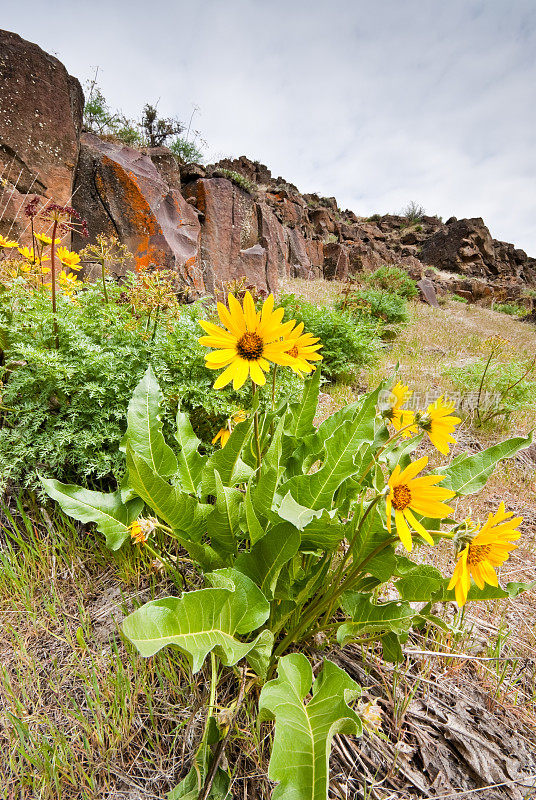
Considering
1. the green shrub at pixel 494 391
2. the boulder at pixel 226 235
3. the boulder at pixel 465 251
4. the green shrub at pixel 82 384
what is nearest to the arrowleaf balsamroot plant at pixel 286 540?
the green shrub at pixel 82 384

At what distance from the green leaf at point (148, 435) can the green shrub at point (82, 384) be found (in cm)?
34

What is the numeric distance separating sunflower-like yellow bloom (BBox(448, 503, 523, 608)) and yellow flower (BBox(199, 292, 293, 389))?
510 millimetres

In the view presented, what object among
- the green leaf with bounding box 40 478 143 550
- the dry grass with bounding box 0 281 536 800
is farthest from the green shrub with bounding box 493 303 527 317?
the green leaf with bounding box 40 478 143 550

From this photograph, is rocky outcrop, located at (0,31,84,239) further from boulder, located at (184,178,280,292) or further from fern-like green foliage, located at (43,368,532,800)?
fern-like green foliage, located at (43,368,532,800)

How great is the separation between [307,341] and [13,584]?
3.95 feet

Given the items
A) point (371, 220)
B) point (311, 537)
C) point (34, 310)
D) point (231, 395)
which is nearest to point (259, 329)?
point (311, 537)

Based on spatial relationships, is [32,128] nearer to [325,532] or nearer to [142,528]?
[142,528]

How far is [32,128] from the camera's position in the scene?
3529mm

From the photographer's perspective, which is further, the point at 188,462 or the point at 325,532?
the point at 188,462

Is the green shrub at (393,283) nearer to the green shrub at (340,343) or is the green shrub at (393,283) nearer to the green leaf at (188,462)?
the green shrub at (340,343)

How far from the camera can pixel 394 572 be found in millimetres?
876

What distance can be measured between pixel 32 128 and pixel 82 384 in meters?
3.57

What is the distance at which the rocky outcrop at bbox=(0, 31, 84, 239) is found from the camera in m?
3.37

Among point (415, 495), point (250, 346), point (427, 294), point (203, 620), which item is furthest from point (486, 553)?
point (427, 294)
